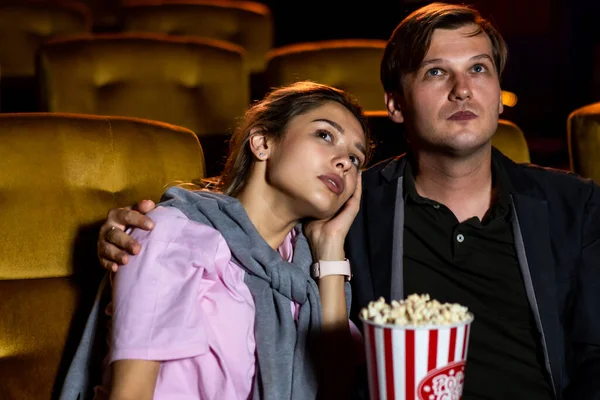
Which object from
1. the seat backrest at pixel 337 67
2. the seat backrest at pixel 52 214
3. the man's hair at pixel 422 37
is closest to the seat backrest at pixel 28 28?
the seat backrest at pixel 337 67

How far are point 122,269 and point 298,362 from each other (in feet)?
1.11

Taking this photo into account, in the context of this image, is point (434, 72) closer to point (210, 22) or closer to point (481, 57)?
Answer: point (481, 57)

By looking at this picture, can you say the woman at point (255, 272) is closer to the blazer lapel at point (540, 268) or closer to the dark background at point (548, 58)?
the blazer lapel at point (540, 268)

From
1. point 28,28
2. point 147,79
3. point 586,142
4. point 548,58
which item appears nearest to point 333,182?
point 586,142

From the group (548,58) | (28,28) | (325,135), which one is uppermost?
(325,135)

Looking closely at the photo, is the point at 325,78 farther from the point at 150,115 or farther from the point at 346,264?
the point at 346,264

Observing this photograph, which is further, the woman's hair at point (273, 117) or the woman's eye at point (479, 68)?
the woman's eye at point (479, 68)

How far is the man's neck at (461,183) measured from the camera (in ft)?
5.99

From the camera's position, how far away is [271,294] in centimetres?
157

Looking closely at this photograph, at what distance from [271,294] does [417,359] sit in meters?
0.46

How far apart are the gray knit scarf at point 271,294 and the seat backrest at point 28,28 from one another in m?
2.79

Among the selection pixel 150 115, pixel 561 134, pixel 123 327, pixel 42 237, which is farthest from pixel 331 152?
pixel 561 134

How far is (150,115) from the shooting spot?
280 cm

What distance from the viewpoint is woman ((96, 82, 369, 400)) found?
55.6 inches
